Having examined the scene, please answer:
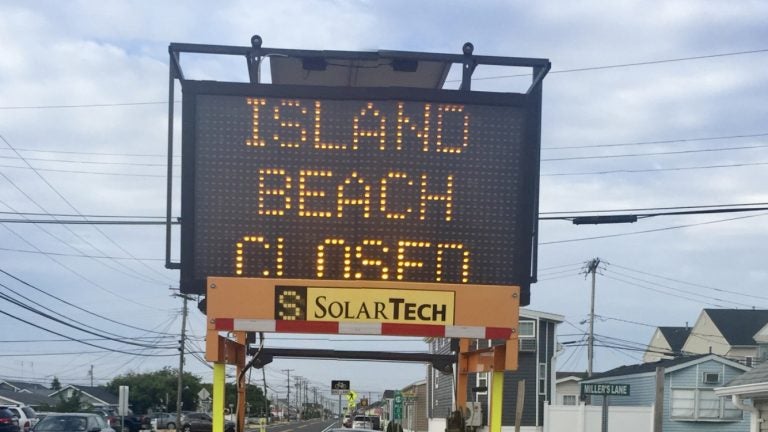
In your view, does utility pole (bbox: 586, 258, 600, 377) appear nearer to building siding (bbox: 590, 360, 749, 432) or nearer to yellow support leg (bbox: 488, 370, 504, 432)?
building siding (bbox: 590, 360, 749, 432)

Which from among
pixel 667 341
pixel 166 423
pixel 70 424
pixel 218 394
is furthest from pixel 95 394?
pixel 218 394

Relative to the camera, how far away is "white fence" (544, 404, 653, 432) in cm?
3418

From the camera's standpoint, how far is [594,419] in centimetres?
3475

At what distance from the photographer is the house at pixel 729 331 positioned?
5991cm

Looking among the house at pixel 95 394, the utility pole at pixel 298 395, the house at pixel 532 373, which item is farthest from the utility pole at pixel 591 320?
the utility pole at pixel 298 395

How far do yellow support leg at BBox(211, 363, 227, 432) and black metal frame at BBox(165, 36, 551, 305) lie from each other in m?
0.83

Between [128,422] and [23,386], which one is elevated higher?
[128,422]

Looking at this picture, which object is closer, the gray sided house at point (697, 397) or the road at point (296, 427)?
the gray sided house at point (697, 397)

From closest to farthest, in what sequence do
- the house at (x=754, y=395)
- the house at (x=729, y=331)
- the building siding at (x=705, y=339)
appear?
the house at (x=754, y=395)
the house at (x=729, y=331)
the building siding at (x=705, y=339)

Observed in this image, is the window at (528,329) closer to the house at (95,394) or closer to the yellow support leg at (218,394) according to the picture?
the yellow support leg at (218,394)

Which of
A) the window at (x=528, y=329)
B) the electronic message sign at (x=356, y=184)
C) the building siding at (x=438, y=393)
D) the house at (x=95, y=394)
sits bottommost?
the house at (x=95, y=394)

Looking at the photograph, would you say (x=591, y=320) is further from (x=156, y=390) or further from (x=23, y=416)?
(x=156, y=390)

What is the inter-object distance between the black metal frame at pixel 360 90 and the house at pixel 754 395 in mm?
11462

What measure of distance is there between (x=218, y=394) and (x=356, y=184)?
220cm
